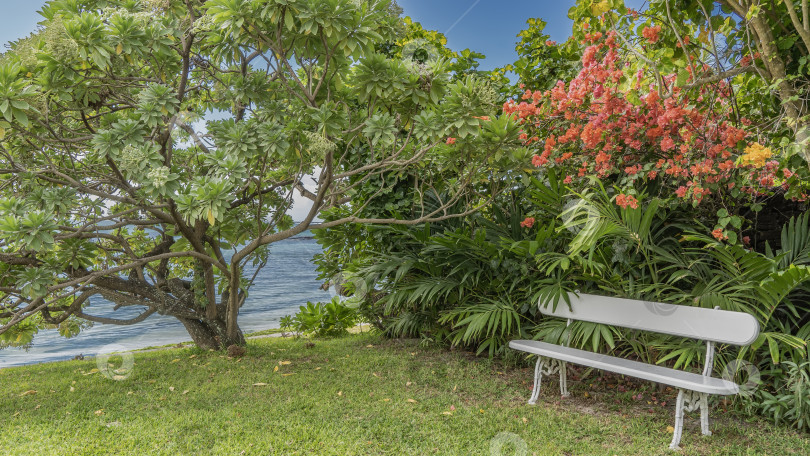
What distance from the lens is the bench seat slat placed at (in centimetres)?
291

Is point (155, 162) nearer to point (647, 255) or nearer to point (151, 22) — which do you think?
point (151, 22)

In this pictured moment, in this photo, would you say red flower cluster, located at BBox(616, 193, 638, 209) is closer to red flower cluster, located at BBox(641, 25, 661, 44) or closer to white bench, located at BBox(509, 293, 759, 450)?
white bench, located at BBox(509, 293, 759, 450)

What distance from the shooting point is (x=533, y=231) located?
203 inches

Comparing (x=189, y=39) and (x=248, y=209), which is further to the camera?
(x=248, y=209)

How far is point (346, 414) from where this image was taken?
3.67 m

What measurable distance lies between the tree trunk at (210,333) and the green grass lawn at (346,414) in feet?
2.62

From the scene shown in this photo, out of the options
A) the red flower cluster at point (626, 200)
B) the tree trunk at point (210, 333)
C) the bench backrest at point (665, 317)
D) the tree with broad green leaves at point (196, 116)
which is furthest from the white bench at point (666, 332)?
the tree trunk at point (210, 333)

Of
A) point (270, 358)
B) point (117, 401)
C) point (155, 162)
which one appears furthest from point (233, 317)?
point (155, 162)

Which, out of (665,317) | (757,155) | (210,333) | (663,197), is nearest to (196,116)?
(210,333)

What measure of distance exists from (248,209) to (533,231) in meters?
3.48

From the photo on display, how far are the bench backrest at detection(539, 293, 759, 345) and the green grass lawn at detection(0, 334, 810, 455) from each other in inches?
26.2

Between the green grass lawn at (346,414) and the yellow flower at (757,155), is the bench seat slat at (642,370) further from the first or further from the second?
the yellow flower at (757,155)

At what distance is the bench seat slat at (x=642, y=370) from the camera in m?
2.91

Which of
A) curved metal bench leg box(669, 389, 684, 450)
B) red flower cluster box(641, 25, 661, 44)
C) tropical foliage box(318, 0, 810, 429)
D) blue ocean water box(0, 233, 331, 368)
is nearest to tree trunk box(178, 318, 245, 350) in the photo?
blue ocean water box(0, 233, 331, 368)
